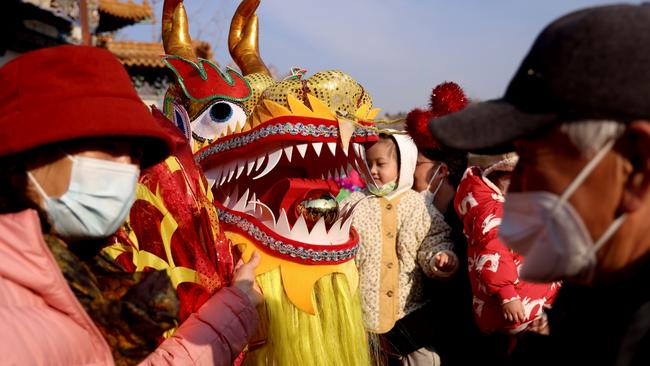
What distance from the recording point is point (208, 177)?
2.93 meters

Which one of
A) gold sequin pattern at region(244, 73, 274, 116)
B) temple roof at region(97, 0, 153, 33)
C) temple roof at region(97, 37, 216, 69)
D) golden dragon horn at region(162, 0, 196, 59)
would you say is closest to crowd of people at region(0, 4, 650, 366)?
gold sequin pattern at region(244, 73, 274, 116)

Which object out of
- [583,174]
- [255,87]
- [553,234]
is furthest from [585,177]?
[255,87]

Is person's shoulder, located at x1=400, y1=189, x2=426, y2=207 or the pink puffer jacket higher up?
the pink puffer jacket

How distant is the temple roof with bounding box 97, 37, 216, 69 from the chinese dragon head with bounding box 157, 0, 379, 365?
1670cm

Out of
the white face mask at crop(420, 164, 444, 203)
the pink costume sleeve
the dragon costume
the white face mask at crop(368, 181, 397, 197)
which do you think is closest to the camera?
the pink costume sleeve

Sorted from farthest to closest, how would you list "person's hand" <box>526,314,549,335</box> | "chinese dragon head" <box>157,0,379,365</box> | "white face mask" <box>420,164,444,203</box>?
"white face mask" <box>420,164,444,203</box>, "person's hand" <box>526,314,549,335</box>, "chinese dragon head" <box>157,0,379,365</box>

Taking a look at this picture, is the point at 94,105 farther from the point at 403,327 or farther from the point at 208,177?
the point at 403,327

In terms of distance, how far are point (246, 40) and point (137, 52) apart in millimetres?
17030

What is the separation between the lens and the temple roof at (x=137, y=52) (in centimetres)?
1922

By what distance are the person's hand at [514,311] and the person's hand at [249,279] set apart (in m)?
1.28

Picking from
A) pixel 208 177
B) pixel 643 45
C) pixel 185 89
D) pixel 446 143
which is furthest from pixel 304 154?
pixel 643 45

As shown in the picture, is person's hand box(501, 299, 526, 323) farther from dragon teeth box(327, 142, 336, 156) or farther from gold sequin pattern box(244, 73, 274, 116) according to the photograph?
gold sequin pattern box(244, 73, 274, 116)

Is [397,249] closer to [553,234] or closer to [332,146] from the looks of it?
[332,146]

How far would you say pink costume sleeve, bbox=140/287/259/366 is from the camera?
1.88 meters
